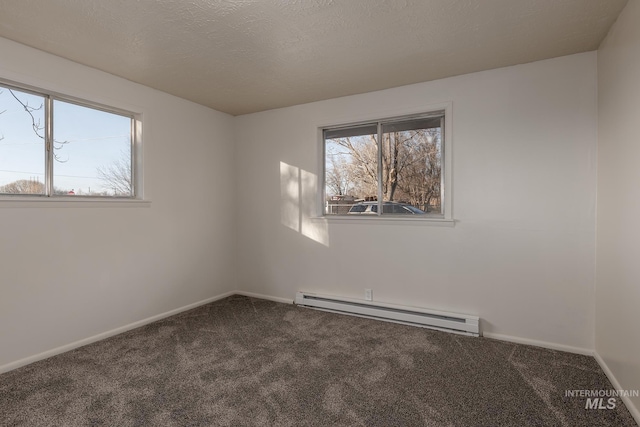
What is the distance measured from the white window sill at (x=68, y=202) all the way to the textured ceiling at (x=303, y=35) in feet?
3.79

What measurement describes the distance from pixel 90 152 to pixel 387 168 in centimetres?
288

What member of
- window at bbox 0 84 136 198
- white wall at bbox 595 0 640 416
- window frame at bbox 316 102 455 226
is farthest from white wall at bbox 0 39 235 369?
white wall at bbox 595 0 640 416

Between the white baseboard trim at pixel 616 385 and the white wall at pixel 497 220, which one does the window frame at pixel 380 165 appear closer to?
the white wall at pixel 497 220

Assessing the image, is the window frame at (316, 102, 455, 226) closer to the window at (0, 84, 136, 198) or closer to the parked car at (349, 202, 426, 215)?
the parked car at (349, 202, 426, 215)

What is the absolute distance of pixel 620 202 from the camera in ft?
6.77

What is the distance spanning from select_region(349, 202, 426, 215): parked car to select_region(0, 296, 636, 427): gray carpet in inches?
45.8

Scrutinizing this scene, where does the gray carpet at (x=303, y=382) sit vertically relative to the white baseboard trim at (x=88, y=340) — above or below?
below

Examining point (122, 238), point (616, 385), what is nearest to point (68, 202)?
point (122, 238)

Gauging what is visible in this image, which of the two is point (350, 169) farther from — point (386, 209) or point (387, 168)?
point (386, 209)

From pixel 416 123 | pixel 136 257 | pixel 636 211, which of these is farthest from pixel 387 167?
pixel 136 257

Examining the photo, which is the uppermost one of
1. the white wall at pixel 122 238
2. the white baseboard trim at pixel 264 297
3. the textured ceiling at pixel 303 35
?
the textured ceiling at pixel 303 35

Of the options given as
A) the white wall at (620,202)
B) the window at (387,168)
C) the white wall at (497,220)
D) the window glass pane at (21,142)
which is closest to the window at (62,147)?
the window glass pane at (21,142)

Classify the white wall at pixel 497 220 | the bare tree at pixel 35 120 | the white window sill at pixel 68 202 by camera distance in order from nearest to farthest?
the white window sill at pixel 68 202 → the bare tree at pixel 35 120 → the white wall at pixel 497 220

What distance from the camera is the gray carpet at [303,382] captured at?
1853 mm
